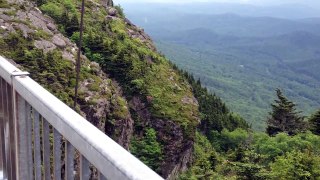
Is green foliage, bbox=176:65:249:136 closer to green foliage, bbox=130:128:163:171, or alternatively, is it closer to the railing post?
green foliage, bbox=130:128:163:171

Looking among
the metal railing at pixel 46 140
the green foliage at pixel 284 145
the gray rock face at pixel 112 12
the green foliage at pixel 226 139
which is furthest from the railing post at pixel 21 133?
the green foliage at pixel 226 139

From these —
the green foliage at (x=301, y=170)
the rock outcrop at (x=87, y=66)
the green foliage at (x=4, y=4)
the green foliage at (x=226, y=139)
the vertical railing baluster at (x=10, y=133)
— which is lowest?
the green foliage at (x=226, y=139)

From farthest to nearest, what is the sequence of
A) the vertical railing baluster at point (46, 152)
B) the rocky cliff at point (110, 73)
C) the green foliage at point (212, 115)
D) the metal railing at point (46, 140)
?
the green foliage at point (212, 115) → the rocky cliff at point (110, 73) → the vertical railing baluster at point (46, 152) → the metal railing at point (46, 140)

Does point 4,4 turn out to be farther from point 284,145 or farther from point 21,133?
point 284,145

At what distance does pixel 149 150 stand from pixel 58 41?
249 inches

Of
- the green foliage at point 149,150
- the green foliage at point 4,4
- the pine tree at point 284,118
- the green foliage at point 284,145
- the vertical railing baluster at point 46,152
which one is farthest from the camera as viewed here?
the pine tree at point 284,118

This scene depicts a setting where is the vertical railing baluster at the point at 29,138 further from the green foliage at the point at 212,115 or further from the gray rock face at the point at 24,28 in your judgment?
the green foliage at the point at 212,115

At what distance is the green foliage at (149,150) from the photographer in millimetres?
18688

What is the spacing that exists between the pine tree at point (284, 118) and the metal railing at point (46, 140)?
34737 mm

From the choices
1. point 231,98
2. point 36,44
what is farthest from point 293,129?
point 231,98

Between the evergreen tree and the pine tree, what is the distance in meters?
1.16

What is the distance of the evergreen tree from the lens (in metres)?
33.1

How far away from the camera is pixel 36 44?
14.7 meters

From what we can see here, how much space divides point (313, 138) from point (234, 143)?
15.3 m
